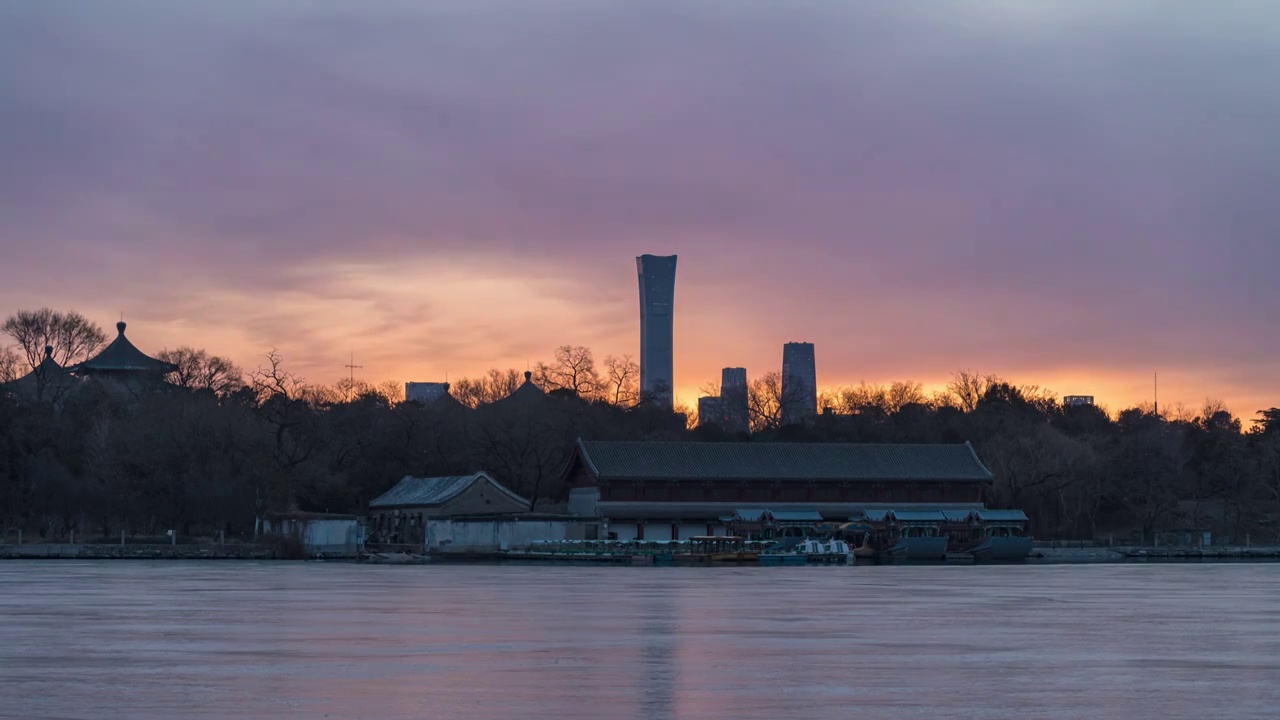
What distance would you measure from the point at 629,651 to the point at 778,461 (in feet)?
239

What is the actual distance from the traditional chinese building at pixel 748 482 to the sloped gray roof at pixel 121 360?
142 ft

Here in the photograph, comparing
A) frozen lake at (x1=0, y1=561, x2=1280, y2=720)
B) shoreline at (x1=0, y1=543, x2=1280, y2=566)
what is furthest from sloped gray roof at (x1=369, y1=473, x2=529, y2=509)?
Result: frozen lake at (x1=0, y1=561, x2=1280, y2=720)

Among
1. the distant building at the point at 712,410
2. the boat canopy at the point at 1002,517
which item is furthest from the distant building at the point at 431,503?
the distant building at the point at 712,410

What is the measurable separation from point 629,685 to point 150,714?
6.32m

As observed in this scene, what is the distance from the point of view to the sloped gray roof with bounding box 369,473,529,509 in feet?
294

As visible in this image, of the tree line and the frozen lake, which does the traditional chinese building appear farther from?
the frozen lake

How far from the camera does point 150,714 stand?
18766 mm

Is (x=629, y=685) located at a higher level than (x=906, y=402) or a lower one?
lower

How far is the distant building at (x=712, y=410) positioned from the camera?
152 meters

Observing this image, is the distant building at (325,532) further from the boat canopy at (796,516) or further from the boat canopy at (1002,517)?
the boat canopy at (1002,517)

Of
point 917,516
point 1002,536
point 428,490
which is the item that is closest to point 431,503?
point 428,490

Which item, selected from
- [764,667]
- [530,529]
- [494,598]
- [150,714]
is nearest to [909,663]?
[764,667]

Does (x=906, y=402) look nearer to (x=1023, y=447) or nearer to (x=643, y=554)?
(x=1023, y=447)

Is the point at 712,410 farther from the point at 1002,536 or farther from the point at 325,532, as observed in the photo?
the point at 325,532
